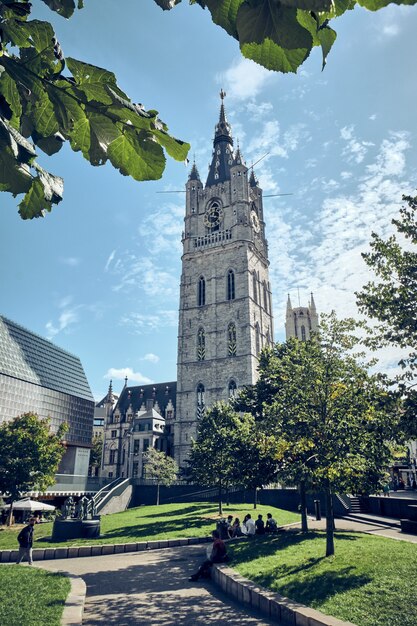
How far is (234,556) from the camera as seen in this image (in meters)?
13.5

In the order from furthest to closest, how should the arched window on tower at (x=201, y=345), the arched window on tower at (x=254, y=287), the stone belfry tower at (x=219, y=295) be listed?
the arched window on tower at (x=254, y=287), the arched window on tower at (x=201, y=345), the stone belfry tower at (x=219, y=295)

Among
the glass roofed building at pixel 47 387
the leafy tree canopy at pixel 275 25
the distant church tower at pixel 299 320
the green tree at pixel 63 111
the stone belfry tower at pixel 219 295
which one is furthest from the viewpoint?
the distant church tower at pixel 299 320

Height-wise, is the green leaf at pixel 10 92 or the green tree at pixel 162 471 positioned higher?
the green leaf at pixel 10 92

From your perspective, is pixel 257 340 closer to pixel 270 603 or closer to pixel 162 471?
pixel 162 471

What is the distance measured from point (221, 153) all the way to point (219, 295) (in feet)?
91.0

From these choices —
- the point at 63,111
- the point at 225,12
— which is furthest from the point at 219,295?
the point at 225,12

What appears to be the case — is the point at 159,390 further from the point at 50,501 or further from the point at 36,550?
the point at 36,550

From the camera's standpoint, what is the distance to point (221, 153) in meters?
71.4

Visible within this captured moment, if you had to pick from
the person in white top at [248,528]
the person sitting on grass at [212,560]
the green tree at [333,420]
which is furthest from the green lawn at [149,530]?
the green tree at [333,420]

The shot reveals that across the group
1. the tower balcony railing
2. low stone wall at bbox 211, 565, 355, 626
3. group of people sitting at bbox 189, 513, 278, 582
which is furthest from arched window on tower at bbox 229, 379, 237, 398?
low stone wall at bbox 211, 565, 355, 626

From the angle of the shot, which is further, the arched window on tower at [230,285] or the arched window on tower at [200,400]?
the arched window on tower at [230,285]

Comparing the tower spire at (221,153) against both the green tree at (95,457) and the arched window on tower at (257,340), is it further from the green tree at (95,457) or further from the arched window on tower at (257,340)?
the green tree at (95,457)

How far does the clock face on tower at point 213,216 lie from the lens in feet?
209

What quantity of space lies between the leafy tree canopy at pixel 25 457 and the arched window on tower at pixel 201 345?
2751cm
